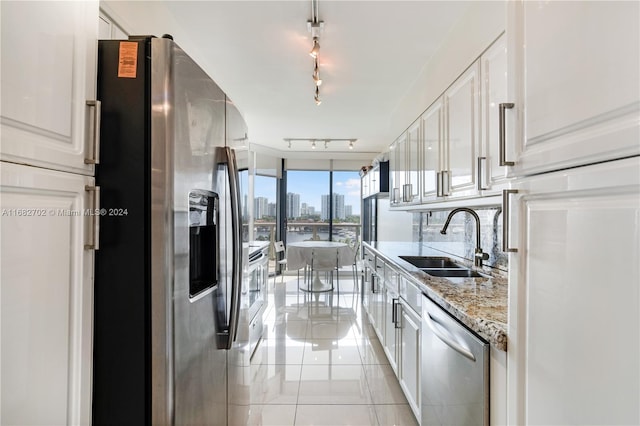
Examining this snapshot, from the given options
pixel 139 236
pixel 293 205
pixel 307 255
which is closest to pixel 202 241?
→ pixel 139 236

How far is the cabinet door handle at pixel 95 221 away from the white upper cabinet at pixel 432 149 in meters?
2.04

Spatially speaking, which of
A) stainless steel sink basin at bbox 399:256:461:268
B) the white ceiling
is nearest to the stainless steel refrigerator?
the white ceiling

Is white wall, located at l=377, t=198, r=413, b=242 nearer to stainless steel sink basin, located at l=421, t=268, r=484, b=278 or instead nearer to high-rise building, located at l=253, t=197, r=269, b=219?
stainless steel sink basin, located at l=421, t=268, r=484, b=278

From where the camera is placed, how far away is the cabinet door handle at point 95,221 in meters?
0.87

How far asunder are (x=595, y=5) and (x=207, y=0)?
6.53ft

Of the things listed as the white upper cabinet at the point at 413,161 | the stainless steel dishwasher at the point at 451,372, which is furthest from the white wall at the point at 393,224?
the stainless steel dishwasher at the point at 451,372

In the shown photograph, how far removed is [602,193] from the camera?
22.3 inches

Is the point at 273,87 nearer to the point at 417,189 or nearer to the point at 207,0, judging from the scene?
the point at 207,0

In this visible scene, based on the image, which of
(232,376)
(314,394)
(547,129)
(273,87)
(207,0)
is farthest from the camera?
(273,87)

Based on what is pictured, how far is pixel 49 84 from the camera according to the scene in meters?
0.72

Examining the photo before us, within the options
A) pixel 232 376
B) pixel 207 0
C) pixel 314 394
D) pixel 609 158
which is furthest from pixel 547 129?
pixel 314 394

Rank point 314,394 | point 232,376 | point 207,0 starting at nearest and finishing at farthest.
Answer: point 232,376
point 207,0
point 314,394

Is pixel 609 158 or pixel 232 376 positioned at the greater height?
pixel 609 158

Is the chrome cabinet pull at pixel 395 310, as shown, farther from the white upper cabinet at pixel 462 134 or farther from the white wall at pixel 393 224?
the white wall at pixel 393 224
